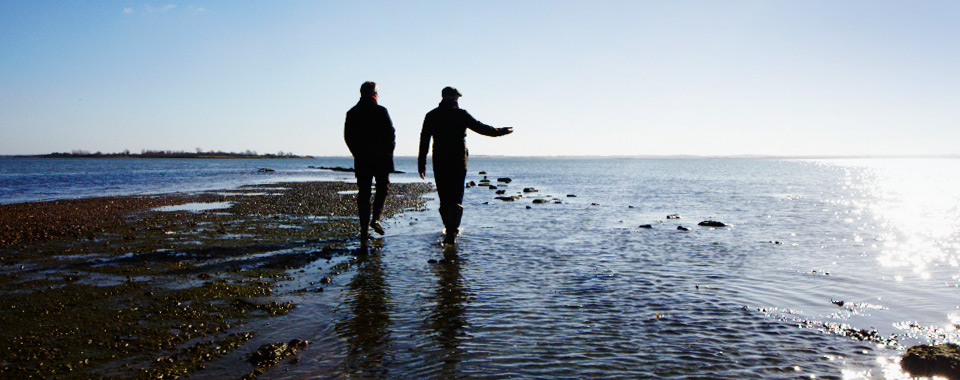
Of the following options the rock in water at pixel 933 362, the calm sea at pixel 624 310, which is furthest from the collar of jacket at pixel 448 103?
the rock in water at pixel 933 362

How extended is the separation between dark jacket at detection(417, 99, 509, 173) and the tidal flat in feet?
7.69

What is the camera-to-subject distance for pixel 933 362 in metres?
3.99

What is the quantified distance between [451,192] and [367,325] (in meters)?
5.18

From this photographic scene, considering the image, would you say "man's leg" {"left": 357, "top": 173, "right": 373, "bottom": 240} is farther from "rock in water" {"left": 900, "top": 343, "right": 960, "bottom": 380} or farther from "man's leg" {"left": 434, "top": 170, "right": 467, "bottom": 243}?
"rock in water" {"left": 900, "top": 343, "right": 960, "bottom": 380}

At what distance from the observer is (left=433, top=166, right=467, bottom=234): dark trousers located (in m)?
9.98

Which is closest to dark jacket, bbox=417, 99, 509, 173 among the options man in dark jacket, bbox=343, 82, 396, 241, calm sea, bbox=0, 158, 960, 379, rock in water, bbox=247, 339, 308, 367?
man in dark jacket, bbox=343, 82, 396, 241

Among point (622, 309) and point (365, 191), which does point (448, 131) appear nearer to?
point (365, 191)

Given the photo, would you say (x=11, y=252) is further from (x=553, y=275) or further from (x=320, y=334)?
(x=553, y=275)

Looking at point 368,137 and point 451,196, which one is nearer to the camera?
point 368,137

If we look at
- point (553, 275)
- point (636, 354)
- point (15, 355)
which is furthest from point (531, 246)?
point (15, 355)

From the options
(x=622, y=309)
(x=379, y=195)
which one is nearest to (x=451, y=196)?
(x=379, y=195)

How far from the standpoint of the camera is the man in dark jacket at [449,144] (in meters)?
9.87

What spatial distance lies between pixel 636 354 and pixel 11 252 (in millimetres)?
9958

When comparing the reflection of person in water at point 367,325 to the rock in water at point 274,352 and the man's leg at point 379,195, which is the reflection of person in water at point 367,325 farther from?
the man's leg at point 379,195
